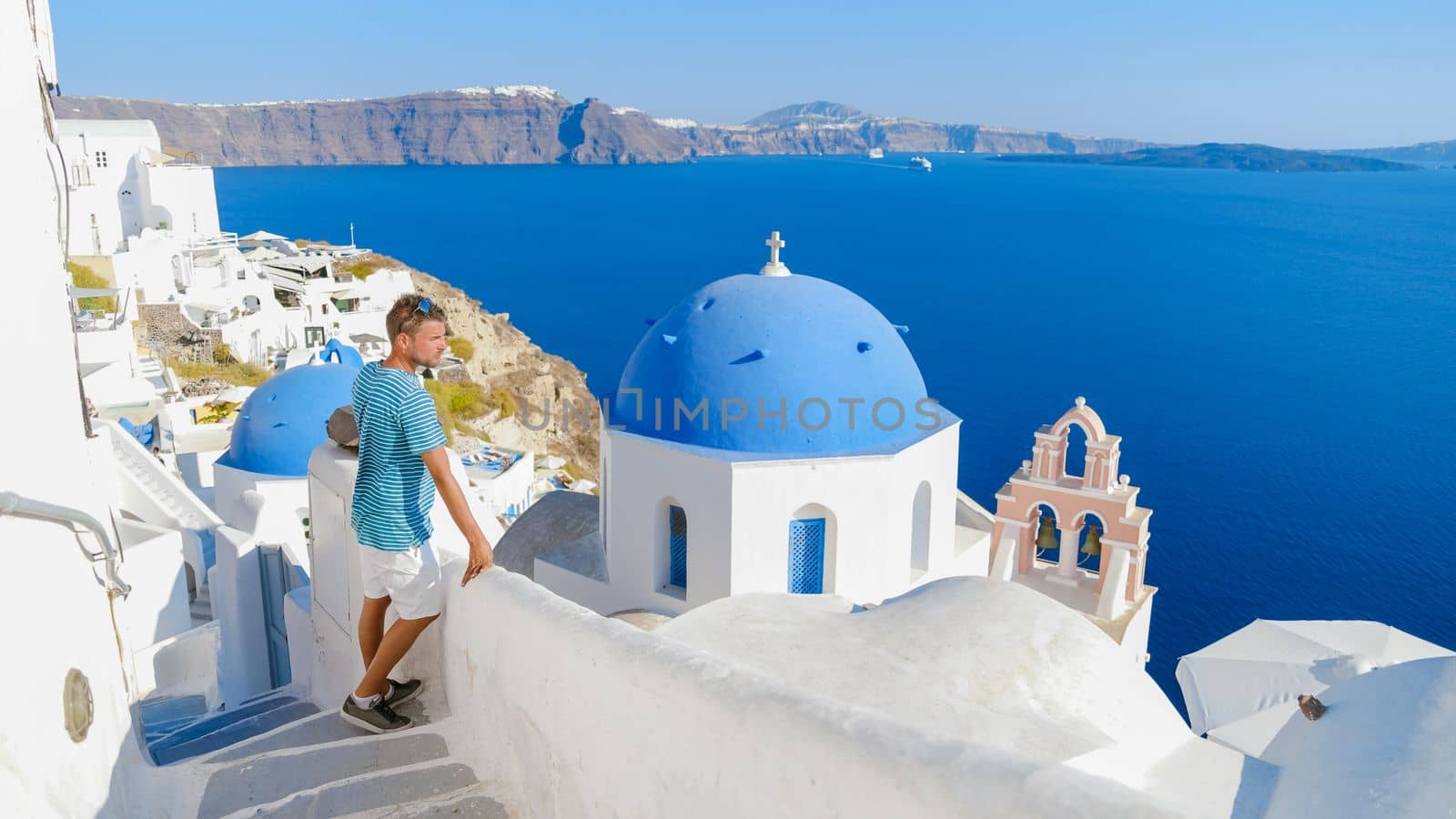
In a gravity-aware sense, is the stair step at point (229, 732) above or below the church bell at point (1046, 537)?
→ above

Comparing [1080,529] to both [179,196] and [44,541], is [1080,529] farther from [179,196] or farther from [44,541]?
[179,196]

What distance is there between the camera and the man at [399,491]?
3.24 m

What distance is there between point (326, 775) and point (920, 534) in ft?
22.2

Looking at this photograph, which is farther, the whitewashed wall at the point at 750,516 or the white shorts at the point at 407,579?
the whitewashed wall at the point at 750,516

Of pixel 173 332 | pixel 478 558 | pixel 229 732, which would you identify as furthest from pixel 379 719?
pixel 173 332

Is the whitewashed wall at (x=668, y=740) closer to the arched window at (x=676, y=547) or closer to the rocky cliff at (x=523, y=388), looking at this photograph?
the arched window at (x=676, y=547)

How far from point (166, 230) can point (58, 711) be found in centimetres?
3930

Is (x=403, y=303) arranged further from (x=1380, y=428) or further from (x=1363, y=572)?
(x=1380, y=428)

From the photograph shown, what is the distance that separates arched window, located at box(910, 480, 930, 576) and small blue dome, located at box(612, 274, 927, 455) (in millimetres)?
857

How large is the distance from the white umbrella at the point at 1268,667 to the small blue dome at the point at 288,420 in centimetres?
951

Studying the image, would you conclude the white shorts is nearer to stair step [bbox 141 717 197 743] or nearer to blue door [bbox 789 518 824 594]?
stair step [bbox 141 717 197 743]

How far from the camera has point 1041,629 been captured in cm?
465

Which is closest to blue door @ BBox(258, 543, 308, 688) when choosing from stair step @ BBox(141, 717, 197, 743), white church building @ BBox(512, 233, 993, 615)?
stair step @ BBox(141, 717, 197, 743)

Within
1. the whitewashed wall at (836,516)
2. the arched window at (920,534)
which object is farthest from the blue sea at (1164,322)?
the whitewashed wall at (836,516)
